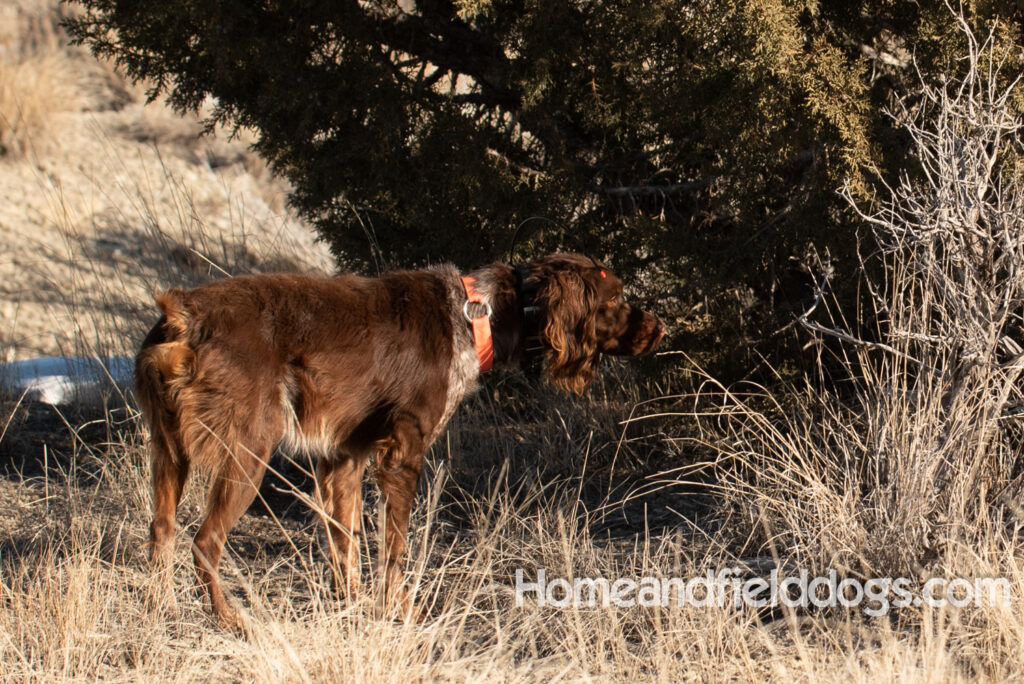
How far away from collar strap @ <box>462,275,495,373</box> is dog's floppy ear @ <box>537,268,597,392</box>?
0.27 meters

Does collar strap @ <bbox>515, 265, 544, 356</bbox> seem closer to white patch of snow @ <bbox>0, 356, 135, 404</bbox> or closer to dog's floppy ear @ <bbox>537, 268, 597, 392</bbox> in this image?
dog's floppy ear @ <bbox>537, 268, 597, 392</bbox>

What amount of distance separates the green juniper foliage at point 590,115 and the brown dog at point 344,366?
3.35ft

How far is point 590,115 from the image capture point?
5.57 m

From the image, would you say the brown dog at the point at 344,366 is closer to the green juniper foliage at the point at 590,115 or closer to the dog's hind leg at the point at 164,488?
the dog's hind leg at the point at 164,488

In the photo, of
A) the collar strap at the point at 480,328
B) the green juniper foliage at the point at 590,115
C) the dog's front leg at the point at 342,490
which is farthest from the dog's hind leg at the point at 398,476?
the green juniper foliage at the point at 590,115

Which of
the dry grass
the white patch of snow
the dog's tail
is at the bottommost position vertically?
the white patch of snow

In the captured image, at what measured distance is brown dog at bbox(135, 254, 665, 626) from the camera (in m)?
3.74

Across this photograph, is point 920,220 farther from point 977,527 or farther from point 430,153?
point 430,153

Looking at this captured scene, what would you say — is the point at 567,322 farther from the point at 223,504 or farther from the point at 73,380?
the point at 73,380

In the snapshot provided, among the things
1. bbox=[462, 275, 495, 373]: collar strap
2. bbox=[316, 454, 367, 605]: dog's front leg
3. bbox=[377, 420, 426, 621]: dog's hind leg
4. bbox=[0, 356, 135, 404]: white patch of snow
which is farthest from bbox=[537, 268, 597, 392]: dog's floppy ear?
bbox=[0, 356, 135, 404]: white patch of snow

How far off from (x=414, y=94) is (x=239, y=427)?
8.55ft

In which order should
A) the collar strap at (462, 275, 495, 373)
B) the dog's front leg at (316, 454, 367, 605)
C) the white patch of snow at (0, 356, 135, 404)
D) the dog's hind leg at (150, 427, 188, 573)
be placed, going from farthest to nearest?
the white patch of snow at (0, 356, 135, 404), the dog's front leg at (316, 454, 367, 605), the collar strap at (462, 275, 495, 373), the dog's hind leg at (150, 427, 188, 573)

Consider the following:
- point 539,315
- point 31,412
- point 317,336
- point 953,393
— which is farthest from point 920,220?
point 31,412

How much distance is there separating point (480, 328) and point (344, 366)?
0.63 meters
